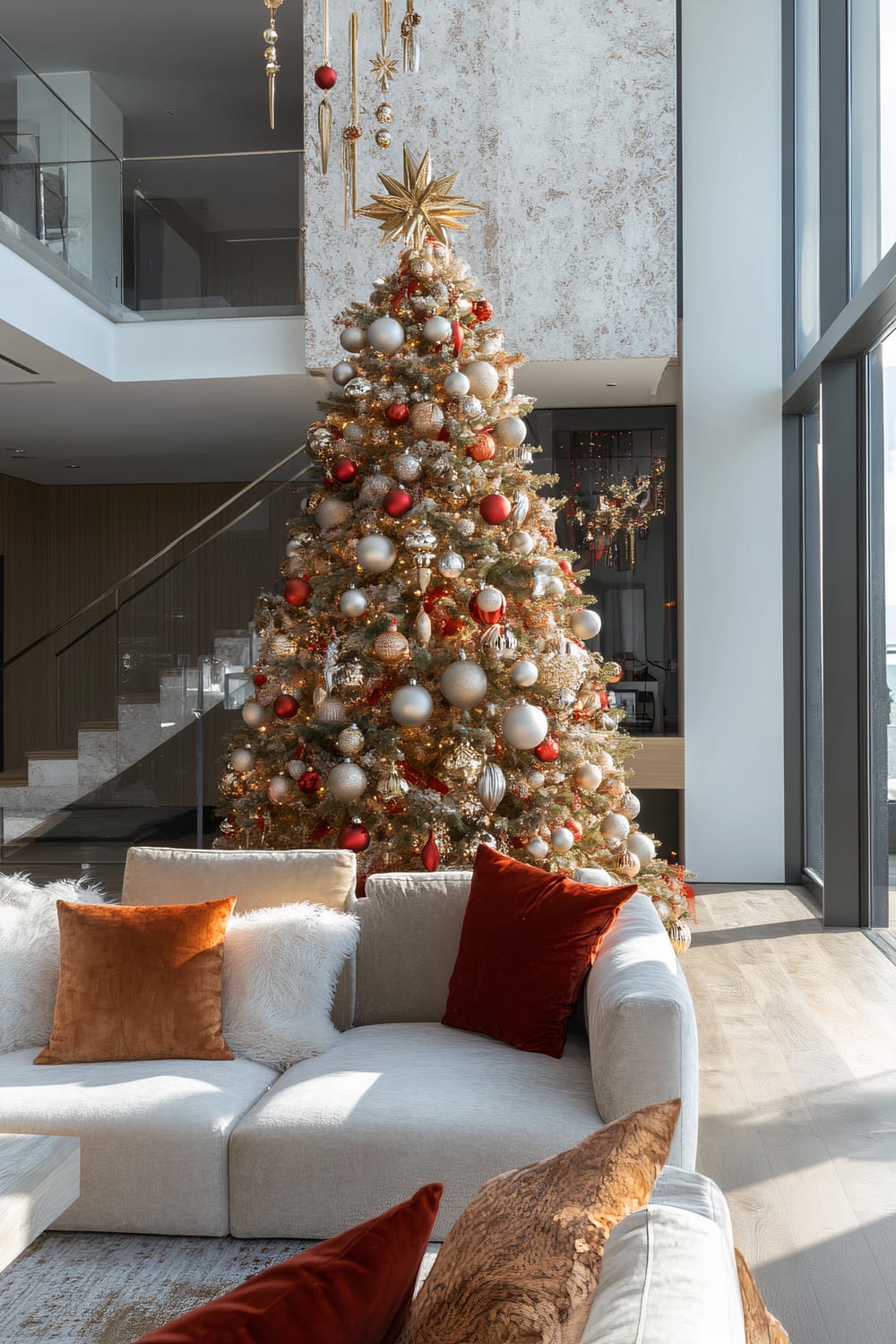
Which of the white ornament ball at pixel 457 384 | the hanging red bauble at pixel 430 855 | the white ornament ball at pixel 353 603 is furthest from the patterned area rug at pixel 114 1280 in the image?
the white ornament ball at pixel 457 384

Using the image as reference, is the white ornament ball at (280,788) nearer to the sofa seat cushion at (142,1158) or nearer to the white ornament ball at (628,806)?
the white ornament ball at (628,806)

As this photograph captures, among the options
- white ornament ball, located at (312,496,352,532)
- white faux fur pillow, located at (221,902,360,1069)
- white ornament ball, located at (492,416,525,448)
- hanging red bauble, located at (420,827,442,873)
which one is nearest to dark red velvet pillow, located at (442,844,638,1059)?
white faux fur pillow, located at (221,902,360,1069)

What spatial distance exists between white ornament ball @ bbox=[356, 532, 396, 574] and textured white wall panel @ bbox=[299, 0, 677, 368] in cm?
245

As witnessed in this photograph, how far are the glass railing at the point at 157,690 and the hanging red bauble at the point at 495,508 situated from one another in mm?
2690

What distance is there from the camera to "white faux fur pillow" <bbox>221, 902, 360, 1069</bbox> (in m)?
2.83

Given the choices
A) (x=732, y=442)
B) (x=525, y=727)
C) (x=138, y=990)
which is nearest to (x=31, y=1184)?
(x=138, y=990)

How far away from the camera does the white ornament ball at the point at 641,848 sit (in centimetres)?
459

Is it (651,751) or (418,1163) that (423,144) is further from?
(418,1163)

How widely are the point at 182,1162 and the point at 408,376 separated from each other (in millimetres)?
2923

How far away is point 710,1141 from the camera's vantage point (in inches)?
126

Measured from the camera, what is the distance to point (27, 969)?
291cm

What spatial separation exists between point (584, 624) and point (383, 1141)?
2531 millimetres

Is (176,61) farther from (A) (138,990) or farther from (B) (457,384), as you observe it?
(A) (138,990)

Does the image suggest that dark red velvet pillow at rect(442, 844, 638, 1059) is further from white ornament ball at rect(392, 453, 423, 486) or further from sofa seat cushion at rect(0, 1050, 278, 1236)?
white ornament ball at rect(392, 453, 423, 486)
